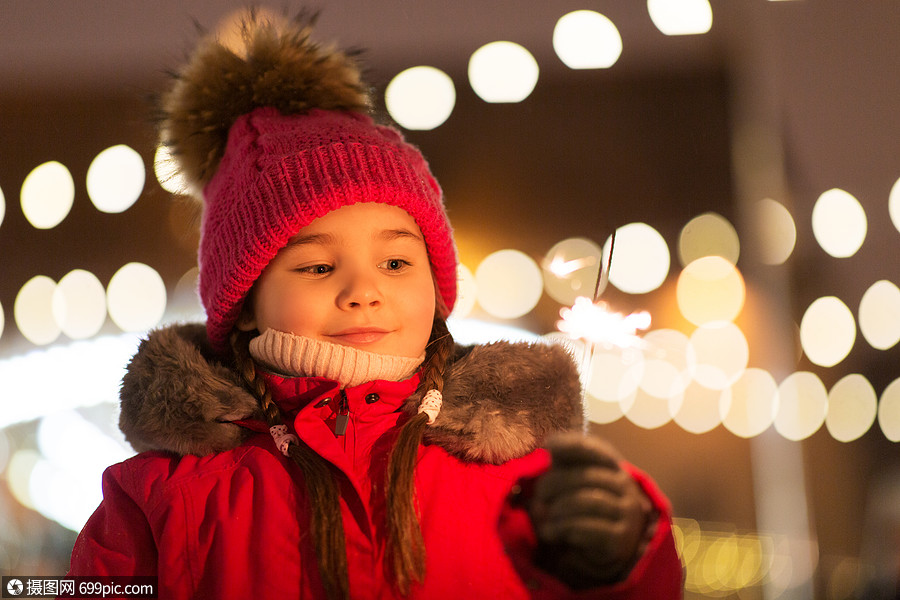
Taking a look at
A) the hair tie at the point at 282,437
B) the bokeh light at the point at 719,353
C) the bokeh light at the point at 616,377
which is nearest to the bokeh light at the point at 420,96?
the bokeh light at the point at 616,377

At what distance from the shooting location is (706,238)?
3.25m

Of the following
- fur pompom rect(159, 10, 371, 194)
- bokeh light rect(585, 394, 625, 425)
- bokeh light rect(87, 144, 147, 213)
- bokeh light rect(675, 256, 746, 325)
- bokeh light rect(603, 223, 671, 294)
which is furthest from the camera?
bokeh light rect(585, 394, 625, 425)

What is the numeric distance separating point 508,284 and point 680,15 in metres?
1.08

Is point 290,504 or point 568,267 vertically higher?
point 568,267

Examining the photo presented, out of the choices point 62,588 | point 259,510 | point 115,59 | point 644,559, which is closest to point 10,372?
point 115,59

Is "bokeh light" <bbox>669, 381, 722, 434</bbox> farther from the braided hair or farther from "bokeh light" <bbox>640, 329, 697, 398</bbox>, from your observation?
the braided hair

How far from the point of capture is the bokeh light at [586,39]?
2371 mm

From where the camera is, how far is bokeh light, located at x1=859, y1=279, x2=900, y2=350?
248 centimetres

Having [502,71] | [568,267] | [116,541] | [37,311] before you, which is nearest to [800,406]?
[502,71]

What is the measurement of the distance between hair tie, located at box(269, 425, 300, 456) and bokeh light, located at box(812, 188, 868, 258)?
6.69ft

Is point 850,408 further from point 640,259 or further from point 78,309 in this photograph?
point 78,309

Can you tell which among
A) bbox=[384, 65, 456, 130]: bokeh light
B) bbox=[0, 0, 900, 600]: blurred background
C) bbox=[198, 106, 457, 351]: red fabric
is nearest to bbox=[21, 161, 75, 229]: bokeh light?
bbox=[0, 0, 900, 600]: blurred background

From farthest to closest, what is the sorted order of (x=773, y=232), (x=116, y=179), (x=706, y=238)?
(x=706, y=238) < (x=773, y=232) < (x=116, y=179)

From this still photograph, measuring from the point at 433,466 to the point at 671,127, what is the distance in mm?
2228
